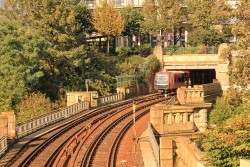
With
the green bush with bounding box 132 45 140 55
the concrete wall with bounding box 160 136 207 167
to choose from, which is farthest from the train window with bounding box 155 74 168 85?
the concrete wall with bounding box 160 136 207 167

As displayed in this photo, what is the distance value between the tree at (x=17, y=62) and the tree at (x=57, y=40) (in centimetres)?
230

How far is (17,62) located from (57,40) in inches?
255

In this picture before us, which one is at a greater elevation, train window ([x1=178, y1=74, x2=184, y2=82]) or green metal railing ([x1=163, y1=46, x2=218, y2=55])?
green metal railing ([x1=163, y1=46, x2=218, y2=55])

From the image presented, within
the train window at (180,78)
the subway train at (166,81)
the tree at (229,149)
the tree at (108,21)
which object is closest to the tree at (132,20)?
the tree at (108,21)

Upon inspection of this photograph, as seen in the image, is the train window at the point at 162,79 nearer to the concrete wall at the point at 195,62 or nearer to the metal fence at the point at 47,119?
the concrete wall at the point at 195,62

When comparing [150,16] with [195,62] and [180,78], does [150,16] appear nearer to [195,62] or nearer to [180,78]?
[195,62]

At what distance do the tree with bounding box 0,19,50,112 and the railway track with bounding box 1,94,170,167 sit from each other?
8.45 m

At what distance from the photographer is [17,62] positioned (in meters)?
40.0

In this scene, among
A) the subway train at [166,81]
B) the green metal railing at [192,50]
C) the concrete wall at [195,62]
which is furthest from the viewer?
the green metal railing at [192,50]

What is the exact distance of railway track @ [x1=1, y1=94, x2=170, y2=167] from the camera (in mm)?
21016

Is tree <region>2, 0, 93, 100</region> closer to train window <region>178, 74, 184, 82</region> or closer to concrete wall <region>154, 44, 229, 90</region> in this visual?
train window <region>178, 74, 184, 82</region>

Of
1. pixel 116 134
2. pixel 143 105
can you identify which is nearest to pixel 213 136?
pixel 116 134

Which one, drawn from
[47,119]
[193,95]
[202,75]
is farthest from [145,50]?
[47,119]

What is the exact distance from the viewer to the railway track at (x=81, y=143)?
21.0m
